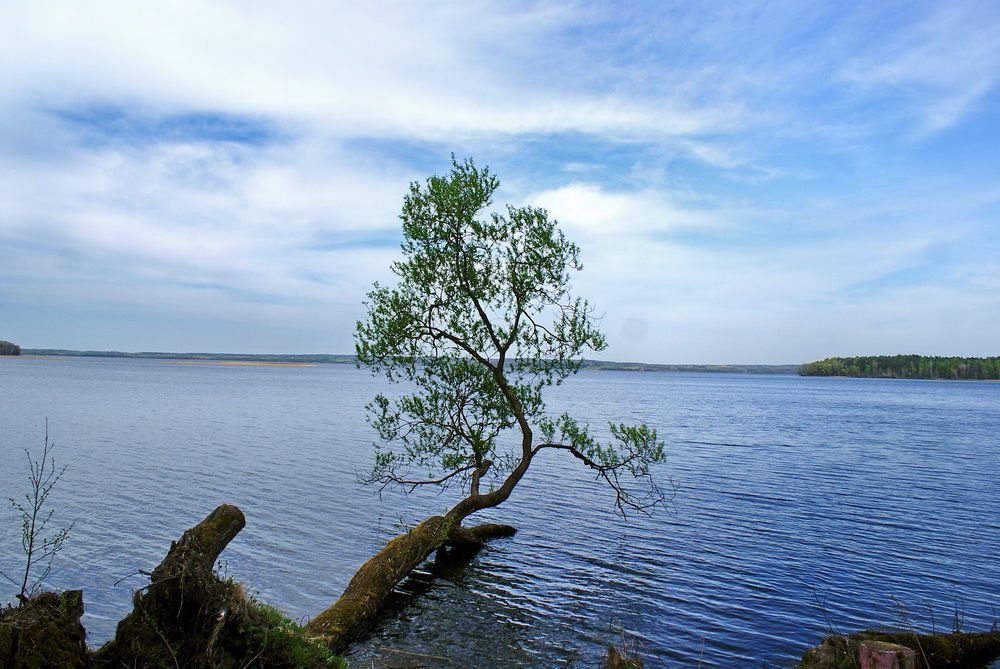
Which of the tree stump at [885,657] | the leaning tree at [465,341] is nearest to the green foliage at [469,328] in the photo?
the leaning tree at [465,341]

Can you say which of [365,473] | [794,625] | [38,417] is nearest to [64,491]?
[365,473]

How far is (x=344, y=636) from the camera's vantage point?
15570mm

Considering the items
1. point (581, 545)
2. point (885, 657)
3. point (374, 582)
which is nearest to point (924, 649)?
point (885, 657)

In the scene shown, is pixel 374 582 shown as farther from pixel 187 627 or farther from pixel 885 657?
pixel 885 657

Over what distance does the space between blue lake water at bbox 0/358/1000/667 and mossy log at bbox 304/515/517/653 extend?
0.59 m

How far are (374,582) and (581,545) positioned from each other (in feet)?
30.5

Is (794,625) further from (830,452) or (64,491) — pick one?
(830,452)

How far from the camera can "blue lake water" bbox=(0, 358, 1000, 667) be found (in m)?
16.7

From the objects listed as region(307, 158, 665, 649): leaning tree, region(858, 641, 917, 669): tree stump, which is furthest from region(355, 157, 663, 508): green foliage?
region(858, 641, 917, 669): tree stump

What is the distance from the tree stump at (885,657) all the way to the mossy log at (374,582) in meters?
9.11

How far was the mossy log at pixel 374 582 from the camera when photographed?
1550 centimetres

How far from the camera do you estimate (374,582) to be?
57.8ft

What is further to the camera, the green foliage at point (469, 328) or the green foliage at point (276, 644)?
the green foliage at point (469, 328)

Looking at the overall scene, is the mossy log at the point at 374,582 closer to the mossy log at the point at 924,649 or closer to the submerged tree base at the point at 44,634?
the submerged tree base at the point at 44,634
